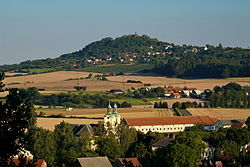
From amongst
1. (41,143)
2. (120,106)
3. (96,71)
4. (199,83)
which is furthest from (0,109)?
(96,71)

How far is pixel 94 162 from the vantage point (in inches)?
1935

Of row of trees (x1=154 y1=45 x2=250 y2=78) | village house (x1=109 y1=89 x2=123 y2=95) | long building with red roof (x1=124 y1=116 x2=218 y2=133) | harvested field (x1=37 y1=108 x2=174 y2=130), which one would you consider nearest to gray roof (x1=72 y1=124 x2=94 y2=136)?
harvested field (x1=37 y1=108 x2=174 y2=130)

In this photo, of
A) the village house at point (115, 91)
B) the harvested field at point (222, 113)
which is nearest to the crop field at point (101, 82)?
the village house at point (115, 91)

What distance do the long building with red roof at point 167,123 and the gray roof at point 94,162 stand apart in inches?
1251

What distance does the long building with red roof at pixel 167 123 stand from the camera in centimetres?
8269

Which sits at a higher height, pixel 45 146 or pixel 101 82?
pixel 101 82

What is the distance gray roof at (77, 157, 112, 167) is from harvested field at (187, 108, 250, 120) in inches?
1642

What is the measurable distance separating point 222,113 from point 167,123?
12.3 metres

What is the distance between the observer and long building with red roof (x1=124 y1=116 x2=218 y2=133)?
3255 inches

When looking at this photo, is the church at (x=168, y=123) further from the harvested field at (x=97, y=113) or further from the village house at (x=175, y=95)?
the village house at (x=175, y=95)

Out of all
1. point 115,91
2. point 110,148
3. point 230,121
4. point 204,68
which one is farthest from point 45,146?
point 204,68

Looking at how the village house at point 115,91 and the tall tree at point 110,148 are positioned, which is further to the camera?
the village house at point 115,91

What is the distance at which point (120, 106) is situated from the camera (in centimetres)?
9906

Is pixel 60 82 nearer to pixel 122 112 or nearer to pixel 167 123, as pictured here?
pixel 122 112
